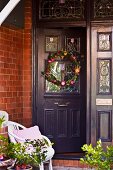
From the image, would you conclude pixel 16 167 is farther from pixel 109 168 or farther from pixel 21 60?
pixel 21 60

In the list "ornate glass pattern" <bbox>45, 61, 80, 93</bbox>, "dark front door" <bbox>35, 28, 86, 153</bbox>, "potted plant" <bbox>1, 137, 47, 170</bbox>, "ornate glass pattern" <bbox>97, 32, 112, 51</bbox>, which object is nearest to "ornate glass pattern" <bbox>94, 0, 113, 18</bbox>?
"ornate glass pattern" <bbox>97, 32, 112, 51</bbox>

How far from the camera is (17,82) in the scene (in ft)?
20.0

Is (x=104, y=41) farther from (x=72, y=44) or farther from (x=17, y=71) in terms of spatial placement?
(x=17, y=71)

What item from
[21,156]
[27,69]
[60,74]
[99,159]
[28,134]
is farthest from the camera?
[60,74]

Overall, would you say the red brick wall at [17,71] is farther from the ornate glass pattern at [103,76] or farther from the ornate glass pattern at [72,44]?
the ornate glass pattern at [103,76]

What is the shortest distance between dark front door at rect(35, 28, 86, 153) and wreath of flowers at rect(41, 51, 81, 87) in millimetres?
67

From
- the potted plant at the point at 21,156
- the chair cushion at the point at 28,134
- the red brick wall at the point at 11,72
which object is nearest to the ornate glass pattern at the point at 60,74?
the red brick wall at the point at 11,72

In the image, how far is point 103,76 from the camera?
5.96 meters

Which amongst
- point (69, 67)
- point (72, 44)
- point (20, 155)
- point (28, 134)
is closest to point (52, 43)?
point (72, 44)

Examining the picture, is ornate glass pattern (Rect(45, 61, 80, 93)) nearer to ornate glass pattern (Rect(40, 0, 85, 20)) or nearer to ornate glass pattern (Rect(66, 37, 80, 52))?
ornate glass pattern (Rect(66, 37, 80, 52))

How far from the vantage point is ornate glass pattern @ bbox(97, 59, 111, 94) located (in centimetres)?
595

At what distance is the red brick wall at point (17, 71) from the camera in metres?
5.69

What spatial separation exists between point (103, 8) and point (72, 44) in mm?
836

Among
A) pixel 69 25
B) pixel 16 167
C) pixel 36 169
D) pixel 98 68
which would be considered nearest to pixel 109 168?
pixel 16 167
